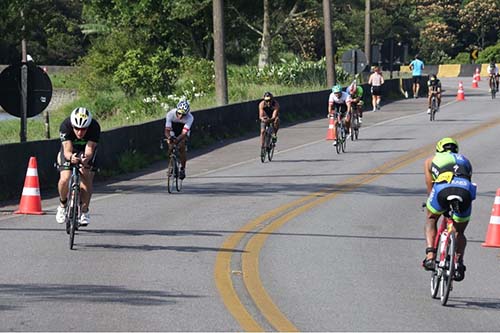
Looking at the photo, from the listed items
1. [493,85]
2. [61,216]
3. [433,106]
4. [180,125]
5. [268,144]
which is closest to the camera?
[61,216]

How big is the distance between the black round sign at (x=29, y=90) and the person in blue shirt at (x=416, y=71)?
2964 cm

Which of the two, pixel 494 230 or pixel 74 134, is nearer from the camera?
pixel 74 134

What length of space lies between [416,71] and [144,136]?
2475 centimetres

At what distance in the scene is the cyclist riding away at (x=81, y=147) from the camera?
14.1m

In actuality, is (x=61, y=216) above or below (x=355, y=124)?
above

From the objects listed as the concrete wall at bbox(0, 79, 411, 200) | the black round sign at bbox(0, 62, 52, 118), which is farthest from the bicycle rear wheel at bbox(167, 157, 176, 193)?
the black round sign at bbox(0, 62, 52, 118)

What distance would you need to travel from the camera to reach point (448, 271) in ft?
33.7

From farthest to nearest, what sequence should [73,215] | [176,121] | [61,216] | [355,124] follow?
1. [355,124]
2. [176,121]
3. [61,216]
4. [73,215]

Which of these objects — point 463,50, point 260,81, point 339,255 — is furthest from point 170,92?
point 463,50

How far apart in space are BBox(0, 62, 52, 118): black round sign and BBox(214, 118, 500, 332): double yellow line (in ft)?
18.2

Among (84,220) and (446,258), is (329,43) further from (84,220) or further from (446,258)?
(446,258)

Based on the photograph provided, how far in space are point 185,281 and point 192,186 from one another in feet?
34.1

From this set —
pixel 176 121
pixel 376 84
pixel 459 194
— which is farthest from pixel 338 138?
pixel 459 194

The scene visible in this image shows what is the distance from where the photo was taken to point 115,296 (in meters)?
10.4
